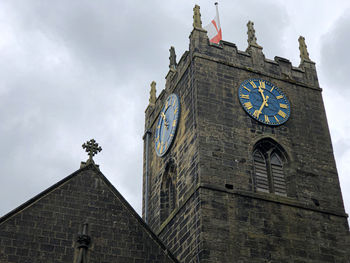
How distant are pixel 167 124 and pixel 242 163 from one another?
4570 millimetres

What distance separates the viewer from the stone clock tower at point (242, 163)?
2117cm

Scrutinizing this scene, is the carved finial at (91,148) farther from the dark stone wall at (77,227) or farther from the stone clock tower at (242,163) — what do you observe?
the stone clock tower at (242,163)

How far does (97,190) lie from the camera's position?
747 inches

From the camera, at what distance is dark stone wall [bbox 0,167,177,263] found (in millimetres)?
17109

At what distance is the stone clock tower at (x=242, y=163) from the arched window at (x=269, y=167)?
4 cm

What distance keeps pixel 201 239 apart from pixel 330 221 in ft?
15.8

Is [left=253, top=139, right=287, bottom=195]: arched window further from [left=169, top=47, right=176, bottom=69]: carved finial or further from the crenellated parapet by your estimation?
[left=169, top=47, right=176, bottom=69]: carved finial

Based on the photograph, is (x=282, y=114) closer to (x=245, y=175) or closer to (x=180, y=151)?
(x=245, y=175)

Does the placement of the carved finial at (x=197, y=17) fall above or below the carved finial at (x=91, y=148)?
above

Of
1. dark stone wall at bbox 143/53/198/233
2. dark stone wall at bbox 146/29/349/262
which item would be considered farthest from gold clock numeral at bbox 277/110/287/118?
dark stone wall at bbox 143/53/198/233

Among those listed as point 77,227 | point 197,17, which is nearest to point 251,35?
point 197,17

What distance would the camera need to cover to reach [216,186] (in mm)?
21656

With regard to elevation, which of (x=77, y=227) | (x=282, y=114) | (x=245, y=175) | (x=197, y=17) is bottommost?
(x=77, y=227)

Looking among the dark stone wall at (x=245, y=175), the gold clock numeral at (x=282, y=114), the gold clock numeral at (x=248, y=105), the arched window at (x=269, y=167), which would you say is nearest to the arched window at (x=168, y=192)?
the dark stone wall at (x=245, y=175)
